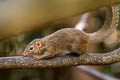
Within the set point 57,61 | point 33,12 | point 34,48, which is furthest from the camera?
point 34,48

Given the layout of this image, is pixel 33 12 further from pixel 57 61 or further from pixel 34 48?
pixel 34 48

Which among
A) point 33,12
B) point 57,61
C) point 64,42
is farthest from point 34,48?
point 33,12

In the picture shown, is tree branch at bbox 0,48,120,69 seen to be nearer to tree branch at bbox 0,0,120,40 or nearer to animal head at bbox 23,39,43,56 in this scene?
animal head at bbox 23,39,43,56

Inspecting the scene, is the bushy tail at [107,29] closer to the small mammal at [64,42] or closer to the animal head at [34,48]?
the small mammal at [64,42]

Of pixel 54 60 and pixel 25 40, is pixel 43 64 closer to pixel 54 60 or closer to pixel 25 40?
pixel 54 60

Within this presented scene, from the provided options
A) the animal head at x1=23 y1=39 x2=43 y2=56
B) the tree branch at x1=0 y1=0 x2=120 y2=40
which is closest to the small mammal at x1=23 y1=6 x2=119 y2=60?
the animal head at x1=23 y1=39 x2=43 y2=56

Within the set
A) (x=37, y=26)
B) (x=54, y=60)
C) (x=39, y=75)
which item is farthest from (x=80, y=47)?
(x=39, y=75)

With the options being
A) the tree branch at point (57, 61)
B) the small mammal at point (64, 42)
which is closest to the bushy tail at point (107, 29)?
the small mammal at point (64, 42)
